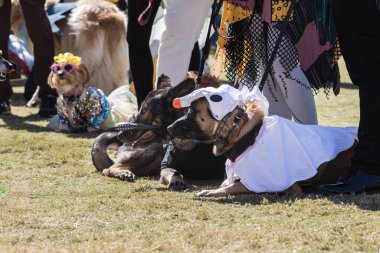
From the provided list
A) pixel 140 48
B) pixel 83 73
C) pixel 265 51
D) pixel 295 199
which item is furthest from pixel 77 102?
pixel 295 199

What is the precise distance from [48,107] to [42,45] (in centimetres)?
64

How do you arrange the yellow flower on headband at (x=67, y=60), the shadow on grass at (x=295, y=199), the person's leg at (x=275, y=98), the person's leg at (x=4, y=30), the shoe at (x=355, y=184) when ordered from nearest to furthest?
the shadow on grass at (x=295, y=199), the shoe at (x=355, y=184), the person's leg at (x=275, y=98), the yellow flower on headband at (x=67, y=60), the person's leg at (x=4, y=30)

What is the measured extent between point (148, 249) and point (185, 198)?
1.12m

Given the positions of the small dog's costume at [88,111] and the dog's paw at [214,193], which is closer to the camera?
the dog's paw at [214,193]

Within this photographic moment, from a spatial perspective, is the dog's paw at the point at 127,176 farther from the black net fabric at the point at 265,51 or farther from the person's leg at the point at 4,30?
the person's leg at the point at 4,30

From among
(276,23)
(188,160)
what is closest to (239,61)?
(276,23)

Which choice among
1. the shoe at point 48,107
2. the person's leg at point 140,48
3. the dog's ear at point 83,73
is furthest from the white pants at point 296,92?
the shoe at point 48,107

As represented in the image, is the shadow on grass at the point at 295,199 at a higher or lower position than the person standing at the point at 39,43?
higher

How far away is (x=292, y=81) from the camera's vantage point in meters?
5.05

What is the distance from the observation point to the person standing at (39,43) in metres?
7.44

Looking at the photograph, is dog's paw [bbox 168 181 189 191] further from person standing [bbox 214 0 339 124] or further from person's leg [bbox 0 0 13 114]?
person's leg [bbox 0 0 13 114]

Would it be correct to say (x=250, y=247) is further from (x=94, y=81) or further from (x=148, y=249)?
(x=94, y=81)

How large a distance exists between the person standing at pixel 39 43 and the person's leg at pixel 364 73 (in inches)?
158

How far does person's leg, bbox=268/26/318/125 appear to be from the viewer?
499 centimetres
